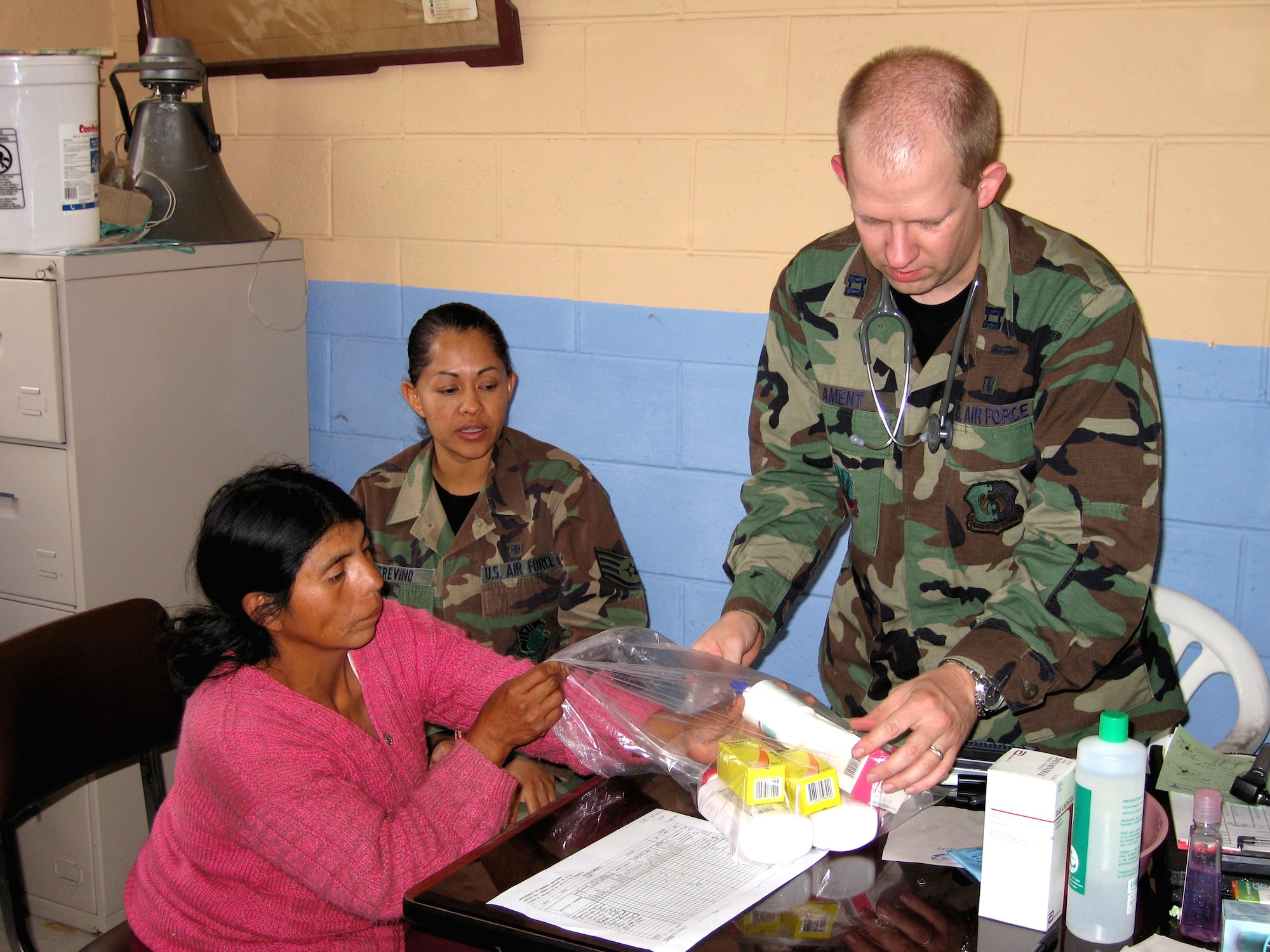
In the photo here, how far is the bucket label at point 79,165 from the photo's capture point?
247 cm

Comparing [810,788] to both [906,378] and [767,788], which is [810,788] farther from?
[906,378]

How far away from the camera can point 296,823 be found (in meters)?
1.40

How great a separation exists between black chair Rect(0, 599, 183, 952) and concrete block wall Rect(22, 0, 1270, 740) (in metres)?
1.17

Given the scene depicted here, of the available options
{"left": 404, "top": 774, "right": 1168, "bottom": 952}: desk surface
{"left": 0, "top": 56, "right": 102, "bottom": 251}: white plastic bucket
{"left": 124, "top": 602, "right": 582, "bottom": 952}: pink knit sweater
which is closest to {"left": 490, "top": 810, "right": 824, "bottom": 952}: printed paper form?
{"left": 404, "top": 774, "right": 1168, "bottom": 952}: desk surface

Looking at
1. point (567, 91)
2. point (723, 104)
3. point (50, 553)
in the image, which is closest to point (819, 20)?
point (723, 104)

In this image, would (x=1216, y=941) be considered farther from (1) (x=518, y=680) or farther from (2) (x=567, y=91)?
(2) (x=567, y=91)

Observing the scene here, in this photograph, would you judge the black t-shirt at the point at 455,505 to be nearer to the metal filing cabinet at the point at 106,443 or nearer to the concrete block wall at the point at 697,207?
the concrete block wall at the point at 697,207

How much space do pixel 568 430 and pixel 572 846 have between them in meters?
1.58

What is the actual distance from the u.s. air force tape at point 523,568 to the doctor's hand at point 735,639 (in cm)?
83

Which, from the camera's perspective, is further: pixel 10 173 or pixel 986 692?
pixel 10 173

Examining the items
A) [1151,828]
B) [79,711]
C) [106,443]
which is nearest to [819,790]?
[1151,828]

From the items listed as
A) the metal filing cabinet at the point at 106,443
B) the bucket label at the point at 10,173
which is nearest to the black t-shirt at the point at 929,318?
the metal filing cabinet at the point at 106,443

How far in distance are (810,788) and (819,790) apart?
0.04 feet

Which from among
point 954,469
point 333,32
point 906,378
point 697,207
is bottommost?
point 954,469
